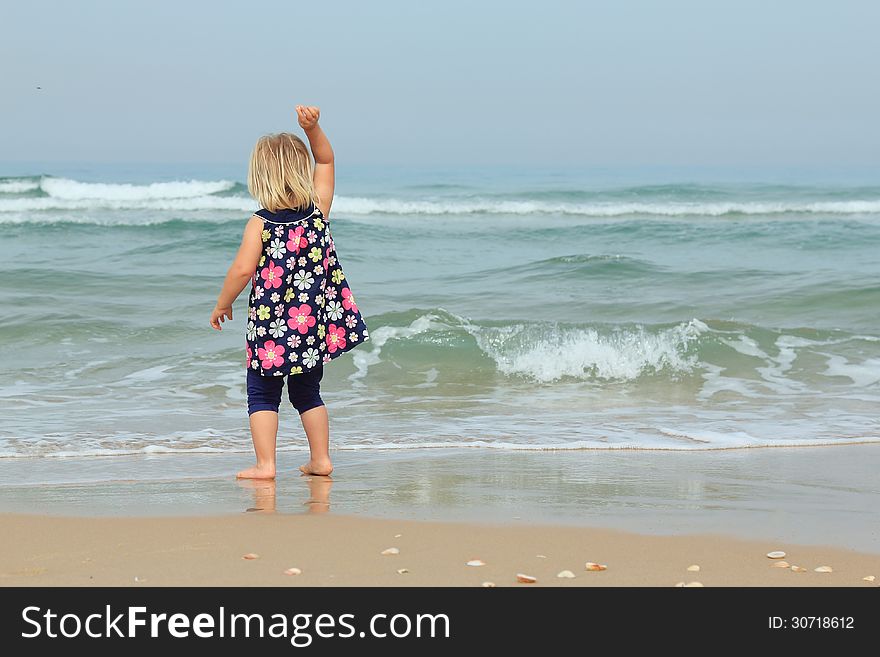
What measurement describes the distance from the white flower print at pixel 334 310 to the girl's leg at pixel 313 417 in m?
0.30

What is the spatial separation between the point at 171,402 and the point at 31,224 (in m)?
14.6

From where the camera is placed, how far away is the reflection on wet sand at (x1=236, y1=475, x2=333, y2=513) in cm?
389

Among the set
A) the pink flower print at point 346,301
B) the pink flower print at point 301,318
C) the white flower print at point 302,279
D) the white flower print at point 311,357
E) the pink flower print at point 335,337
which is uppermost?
the white flower print at point 302,279

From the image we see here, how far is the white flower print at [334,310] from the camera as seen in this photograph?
14.0 feet

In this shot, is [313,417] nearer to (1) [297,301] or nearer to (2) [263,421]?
(2) [263,421]

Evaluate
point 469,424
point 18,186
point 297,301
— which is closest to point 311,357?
point 297,301

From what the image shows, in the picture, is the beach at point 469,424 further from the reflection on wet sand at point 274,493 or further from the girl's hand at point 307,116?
the girl's hand at point 307,116

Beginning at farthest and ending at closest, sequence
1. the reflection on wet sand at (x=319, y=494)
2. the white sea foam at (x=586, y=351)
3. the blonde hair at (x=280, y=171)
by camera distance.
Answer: the white sea foam at (x=586, y=351) → the blonde hair at (x=280, y=171) → the reflection on wet sand at (x=319, y=494)

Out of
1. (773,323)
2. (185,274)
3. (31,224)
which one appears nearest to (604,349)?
(773,323)

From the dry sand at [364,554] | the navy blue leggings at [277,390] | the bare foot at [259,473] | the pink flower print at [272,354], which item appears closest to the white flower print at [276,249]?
the pink flower print at [272,354]

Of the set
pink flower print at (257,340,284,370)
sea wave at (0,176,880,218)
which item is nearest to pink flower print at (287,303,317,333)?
pink flower print at (257,340,284,370)

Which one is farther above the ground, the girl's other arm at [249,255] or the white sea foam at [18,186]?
the white sea foam at [18,186]
